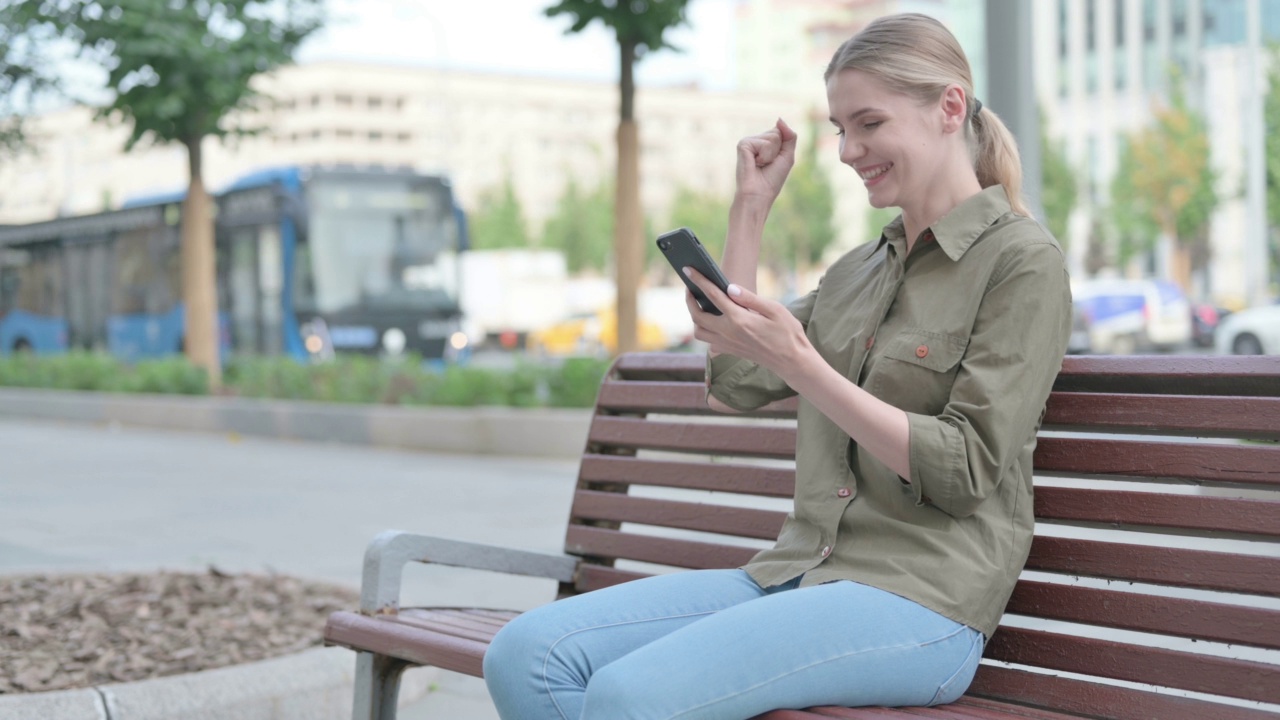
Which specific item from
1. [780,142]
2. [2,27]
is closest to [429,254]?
[2,27]

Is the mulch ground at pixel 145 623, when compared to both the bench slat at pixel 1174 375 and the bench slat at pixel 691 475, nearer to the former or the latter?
the bench slat at pixel 691 475

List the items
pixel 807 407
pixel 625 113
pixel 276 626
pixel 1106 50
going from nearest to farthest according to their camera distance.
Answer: pixel 807 407 < pixel 276 626 < pixel 625 113 < pixel 1106 50

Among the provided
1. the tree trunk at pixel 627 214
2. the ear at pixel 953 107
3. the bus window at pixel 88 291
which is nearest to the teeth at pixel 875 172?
the ear at pixel 953 107

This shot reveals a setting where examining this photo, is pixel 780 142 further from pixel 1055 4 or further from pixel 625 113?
pixel 1055 4

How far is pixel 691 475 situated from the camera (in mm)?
3295

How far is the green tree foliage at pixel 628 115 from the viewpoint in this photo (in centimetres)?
1177

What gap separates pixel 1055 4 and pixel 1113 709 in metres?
75.2

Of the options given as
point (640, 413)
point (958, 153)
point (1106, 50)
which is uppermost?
point (1106, 50)

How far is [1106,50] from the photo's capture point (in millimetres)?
69812

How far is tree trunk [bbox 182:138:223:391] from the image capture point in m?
17.4

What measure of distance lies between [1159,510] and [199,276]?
53.3 ft

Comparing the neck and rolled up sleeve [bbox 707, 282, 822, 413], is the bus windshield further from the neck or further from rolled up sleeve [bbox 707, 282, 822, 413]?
the neck

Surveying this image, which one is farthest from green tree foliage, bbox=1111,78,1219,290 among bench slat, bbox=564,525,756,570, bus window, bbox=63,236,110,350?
bench slat, bbox=564,525,756,570

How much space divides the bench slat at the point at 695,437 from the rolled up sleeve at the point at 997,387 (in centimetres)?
80
